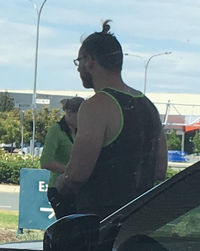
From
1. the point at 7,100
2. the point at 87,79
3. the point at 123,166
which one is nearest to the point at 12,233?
the point at 87,79

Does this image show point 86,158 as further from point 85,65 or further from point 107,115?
point 85,65

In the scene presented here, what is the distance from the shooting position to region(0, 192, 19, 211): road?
1044 cm

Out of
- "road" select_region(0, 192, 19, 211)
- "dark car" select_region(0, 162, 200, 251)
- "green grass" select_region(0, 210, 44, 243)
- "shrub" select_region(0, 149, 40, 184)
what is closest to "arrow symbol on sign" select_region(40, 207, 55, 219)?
"green grass" select_region(0, 210, 44, 243)

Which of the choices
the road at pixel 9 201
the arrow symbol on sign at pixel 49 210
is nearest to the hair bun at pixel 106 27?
the arrow symbol on sign at pixel 49 210

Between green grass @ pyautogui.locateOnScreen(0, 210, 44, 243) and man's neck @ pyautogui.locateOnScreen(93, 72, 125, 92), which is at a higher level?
man's neck @ pyautogui.locateOnScreen(93, 72, 125, 92)

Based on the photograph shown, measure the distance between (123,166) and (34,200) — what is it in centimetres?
443

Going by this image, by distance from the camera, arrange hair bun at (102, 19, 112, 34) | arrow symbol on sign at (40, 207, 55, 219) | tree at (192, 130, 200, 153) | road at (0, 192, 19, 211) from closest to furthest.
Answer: hair bun at (102, 19, 112, 34)
tree at (192, 130, 200, 153)
arrow symbol on sign at (40, 207, 55, 219)
road at (0, 192, 19, 211)

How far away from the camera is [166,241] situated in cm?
200

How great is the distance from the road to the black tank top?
24.3ft

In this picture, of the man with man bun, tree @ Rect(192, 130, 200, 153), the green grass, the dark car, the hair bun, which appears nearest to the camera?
the dark car

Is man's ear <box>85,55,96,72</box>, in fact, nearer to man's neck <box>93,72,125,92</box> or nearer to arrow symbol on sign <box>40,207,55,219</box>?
man's neck <box>93,72,125,92</box>

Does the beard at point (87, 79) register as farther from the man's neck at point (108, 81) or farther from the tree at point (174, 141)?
the tree at point (174, 141)

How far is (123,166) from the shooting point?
8.98 ft

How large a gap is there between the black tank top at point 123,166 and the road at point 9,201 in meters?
7.42
